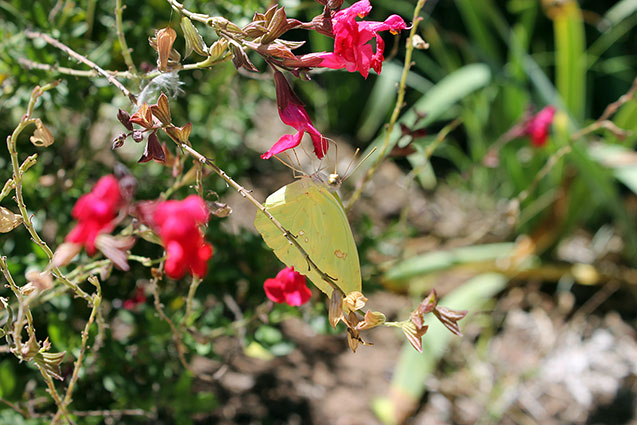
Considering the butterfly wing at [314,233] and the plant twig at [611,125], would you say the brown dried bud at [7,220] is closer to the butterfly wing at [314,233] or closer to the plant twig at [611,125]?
the butterfly wing at [314,233]

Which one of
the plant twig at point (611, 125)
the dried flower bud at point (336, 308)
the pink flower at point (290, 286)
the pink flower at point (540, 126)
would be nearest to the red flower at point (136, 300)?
the pink flower at point (290, 286)

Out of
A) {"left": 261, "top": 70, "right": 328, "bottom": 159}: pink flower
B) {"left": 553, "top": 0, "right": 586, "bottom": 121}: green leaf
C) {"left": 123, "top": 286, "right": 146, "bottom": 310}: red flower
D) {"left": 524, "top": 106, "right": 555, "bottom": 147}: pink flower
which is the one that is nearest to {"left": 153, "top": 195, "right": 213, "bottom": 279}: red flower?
{"left": 261, "top": 70, "right": 328, "bottom": 159}: pink flower

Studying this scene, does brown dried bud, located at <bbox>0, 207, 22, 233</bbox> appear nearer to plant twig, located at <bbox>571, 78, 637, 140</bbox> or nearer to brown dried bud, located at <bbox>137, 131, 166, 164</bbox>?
brown dried bud, located at <bbox>137, 131, 166, 164</bbox>

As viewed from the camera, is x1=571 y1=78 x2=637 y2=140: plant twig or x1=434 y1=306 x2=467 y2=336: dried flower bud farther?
x1=571 y1=78 x2=637 y2=140: plant twig

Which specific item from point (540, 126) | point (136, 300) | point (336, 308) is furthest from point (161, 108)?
point (540, 126)

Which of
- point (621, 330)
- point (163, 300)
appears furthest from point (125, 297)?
point (621, 330)

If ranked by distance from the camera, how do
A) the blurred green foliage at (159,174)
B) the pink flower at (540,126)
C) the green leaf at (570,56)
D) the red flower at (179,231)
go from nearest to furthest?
the red flower at (179,231) → the blurred green foliage at (159,174) → the pink flower at (540,126) → the green leaf at (570,56)

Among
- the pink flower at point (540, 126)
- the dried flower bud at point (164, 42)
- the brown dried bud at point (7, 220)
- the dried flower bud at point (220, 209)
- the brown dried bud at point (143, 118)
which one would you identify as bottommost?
the pink flower at point (540, 126)
